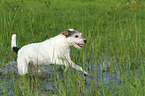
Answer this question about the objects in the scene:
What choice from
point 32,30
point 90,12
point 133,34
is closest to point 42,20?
point 32,30

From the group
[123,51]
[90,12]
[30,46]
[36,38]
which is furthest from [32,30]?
[90,12]

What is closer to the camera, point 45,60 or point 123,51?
point 45,60

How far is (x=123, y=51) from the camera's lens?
17.6 ft

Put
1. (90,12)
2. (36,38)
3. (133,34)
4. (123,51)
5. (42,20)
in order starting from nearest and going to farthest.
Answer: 1. (123,51)
2. (36,38)
3. (133,34)
4. (42,20)
5. (90,12)

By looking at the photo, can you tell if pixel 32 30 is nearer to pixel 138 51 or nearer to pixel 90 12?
pixel 138 51

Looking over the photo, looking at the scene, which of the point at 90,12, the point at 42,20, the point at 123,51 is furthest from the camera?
the point at 90,12

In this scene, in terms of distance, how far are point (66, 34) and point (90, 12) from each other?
7.48m

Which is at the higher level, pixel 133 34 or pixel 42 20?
pixel 42 20

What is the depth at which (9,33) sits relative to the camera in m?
6.66

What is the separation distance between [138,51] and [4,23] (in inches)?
157

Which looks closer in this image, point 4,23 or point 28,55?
point 28,55

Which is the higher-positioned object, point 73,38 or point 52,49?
point 73,38

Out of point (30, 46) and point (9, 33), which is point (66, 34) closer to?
point (30, 46)

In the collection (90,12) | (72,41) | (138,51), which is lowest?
(138,51)
